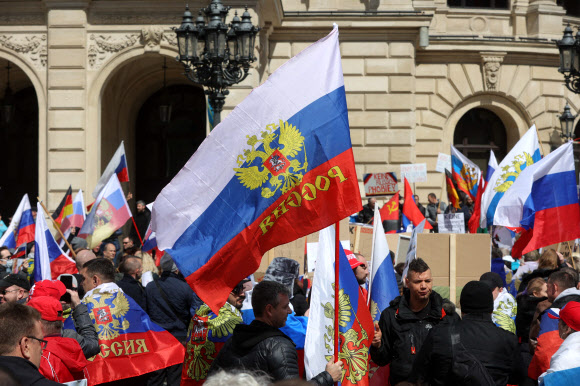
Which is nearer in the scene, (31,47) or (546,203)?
(546,203)

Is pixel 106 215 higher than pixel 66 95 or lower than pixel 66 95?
lower

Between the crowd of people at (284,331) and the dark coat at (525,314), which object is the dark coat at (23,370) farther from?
the dark coat at (525,314)

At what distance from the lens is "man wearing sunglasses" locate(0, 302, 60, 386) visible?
4020 mm

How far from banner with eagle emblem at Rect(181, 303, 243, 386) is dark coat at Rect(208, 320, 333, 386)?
1164 mm

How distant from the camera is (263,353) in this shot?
16.0 feet

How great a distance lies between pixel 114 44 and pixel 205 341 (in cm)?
1451

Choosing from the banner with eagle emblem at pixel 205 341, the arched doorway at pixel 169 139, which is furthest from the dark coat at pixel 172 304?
the arched doorway at pixel 169 139

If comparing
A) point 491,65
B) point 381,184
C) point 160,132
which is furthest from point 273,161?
point 160,132

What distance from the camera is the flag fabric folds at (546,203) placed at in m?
9.81

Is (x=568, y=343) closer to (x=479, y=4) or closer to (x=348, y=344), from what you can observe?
(x=348, y=344)

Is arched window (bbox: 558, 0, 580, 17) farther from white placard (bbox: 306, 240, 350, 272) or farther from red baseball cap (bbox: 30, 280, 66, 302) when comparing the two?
red baseball cap (bbox: 30, 280, 66, 302)

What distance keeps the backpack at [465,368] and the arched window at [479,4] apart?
69.7 feet

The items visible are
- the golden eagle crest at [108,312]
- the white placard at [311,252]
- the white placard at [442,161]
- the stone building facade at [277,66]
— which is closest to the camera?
the golden eagle crest at [108,312]

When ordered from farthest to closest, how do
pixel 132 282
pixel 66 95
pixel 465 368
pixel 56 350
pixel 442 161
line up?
pixel 442 161 → pixel 66 95 → pixel 132 282 → pixel 56 350 → pixel 465 368
